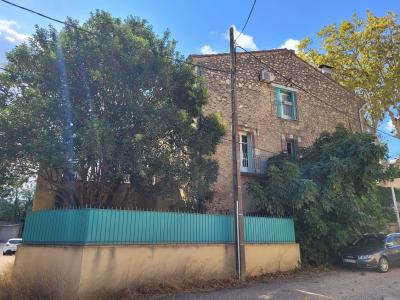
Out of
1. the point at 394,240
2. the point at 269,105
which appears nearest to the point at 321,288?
the point at 394,240

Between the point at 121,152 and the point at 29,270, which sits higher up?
the point at 121,152

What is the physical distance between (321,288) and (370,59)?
19976 mm

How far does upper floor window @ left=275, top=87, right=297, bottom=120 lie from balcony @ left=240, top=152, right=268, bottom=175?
9.67ft

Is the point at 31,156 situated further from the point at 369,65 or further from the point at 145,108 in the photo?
the point at 369,65

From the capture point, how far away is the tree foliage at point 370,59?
23.3 m

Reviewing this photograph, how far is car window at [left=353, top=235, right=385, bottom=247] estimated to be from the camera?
42.3ft

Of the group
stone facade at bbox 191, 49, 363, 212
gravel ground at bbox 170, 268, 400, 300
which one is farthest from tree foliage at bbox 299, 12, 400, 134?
gravel ground at bbox 170, 268, 400, 300

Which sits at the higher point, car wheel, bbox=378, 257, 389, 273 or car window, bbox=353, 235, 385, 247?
car window, bbox=353, 235, 385, 247

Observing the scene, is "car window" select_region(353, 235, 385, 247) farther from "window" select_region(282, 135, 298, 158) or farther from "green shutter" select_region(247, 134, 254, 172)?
"green shutter" select_region(247, 134, 254, 172)

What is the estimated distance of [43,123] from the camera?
378 inches

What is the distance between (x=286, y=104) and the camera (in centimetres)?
1834

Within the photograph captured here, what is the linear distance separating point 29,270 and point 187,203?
5.40 metres

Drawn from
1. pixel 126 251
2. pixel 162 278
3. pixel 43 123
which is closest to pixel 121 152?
pixel 43 123

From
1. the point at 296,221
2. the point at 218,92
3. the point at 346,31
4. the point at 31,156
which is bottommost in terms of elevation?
the point at 296,221
